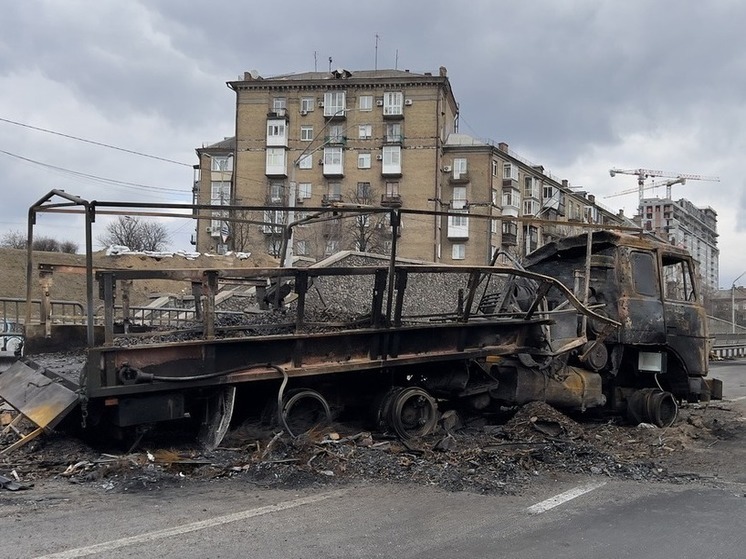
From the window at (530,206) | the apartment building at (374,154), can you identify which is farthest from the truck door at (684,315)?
the window at (530,206)

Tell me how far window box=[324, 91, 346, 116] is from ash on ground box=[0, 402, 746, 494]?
2209 inches

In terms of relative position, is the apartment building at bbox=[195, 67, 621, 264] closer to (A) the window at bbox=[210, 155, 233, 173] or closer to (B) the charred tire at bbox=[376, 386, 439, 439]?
(A) the window at bbox=[210, 155, 233, 173]

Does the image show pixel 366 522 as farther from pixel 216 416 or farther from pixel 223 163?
pixel 223 163

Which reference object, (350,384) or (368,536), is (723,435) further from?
(368,536)

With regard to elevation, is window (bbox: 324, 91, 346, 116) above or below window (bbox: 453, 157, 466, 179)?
above

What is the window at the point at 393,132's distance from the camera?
198 ft

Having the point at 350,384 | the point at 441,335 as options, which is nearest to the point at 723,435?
the point at 441,335

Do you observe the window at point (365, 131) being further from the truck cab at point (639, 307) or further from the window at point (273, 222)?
the truck cab at point (639, 307)

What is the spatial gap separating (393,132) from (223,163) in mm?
17145

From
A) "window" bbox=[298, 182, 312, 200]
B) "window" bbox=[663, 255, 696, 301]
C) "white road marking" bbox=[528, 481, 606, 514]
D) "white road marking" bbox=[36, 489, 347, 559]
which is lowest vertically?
"white road marking" bbox=[528, 481, 606, 514]

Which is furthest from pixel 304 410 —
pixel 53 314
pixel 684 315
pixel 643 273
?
pixel 53 314

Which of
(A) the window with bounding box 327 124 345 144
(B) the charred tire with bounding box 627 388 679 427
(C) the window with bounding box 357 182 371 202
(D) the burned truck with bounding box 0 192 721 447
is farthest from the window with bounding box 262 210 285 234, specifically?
(A) the window with bounding box 327 124 345 144

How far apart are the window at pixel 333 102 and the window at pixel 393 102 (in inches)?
152

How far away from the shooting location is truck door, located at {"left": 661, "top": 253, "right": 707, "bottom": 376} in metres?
9.45
